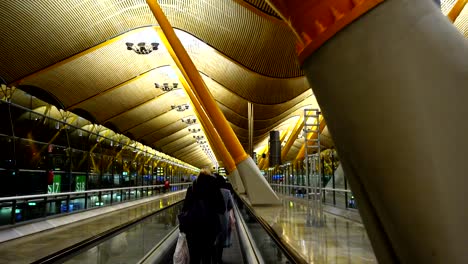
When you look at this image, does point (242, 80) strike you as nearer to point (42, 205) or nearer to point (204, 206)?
point (42, 205)

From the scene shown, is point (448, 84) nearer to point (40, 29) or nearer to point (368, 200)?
point (368, 200)

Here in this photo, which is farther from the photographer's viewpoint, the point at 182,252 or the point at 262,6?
the point at 262,6

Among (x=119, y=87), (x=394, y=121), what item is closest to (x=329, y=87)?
(x=394, y=121)

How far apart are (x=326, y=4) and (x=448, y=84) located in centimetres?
39

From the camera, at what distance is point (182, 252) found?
6559 millimetres

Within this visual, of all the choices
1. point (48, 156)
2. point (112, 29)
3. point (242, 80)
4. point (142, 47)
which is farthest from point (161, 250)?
point (242, 80)

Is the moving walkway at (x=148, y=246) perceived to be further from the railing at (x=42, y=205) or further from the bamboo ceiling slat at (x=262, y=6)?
the bamboo ceiling slat at (x=262, y=6)

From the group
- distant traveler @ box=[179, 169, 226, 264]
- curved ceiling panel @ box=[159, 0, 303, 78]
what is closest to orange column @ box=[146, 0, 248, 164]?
curved ceiling panel @ box=[159, 0, 303, 78]

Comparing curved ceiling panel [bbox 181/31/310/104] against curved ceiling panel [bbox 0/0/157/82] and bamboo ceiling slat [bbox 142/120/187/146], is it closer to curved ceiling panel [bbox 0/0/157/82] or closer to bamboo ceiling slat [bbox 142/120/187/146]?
curved ceiling panel [bbox 0/0/157/82]

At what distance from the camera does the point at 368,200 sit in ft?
4.25

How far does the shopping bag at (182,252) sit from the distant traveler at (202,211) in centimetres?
23

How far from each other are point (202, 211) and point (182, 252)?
959 mm

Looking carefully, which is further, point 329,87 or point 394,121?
point 329,87

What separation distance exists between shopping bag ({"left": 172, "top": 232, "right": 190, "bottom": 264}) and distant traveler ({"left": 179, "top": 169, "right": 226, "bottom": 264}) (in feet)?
0.77
